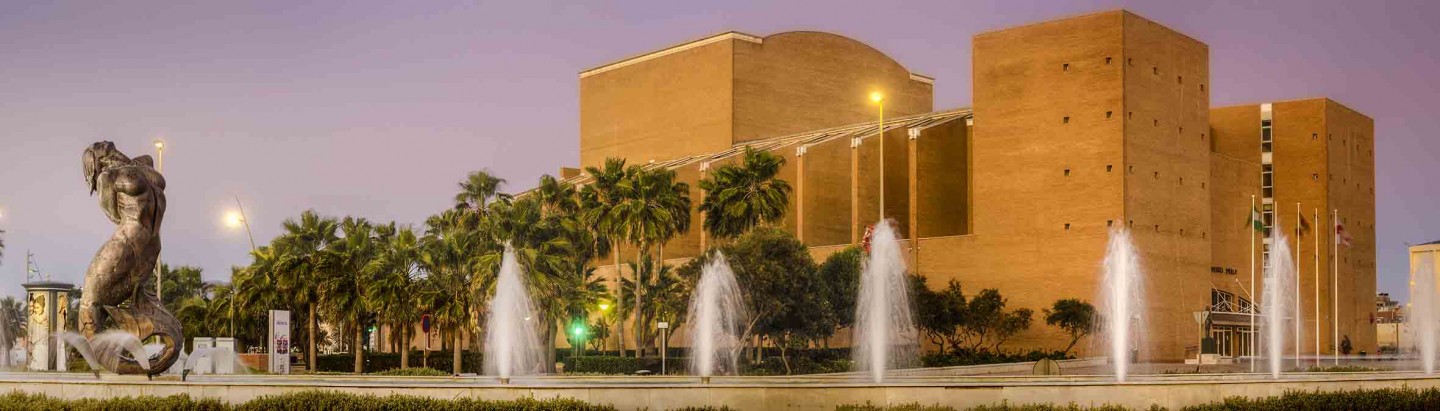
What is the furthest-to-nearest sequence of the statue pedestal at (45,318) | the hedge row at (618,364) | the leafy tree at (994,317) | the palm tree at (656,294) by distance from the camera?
1. the leafy tree at (994,317)
2. the palm tree at (656,294)
3. the hedge row at (618,364)
4. the statue pedestal at (45,318)

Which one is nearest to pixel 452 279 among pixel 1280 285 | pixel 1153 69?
pixel 1153 69

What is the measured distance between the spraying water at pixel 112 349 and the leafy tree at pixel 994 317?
137 ft

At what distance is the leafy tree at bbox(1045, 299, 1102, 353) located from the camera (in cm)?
6178

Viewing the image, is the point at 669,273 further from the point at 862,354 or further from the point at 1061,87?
the point at 1061,87

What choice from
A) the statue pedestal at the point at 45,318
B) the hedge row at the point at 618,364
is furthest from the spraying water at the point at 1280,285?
the statue pedestal at the point at 45,318

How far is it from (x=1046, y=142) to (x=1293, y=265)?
25.6 m

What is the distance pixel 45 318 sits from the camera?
33594mm

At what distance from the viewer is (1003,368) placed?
48.6m

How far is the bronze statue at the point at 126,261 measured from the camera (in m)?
26.1

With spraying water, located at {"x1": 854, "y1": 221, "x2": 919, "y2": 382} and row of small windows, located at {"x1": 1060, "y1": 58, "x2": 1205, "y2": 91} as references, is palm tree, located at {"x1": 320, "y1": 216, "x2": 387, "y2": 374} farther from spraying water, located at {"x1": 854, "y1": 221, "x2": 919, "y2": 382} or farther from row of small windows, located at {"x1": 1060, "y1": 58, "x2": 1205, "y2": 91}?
row of small windows, located at {"x1": 1060, "y1": 58, "x2": 1205, "y2": 91}

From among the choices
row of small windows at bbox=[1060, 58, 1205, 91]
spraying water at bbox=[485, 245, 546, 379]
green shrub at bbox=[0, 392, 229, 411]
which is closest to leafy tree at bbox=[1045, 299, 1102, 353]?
row of small windows at bbox=[1060, 58, 1205, 91]

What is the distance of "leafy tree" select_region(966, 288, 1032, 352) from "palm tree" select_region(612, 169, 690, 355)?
41.7 feet

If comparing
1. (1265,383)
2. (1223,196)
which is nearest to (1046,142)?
(1223,196)

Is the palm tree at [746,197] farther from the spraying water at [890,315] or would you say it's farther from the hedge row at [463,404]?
the hedge row at [463,404]
